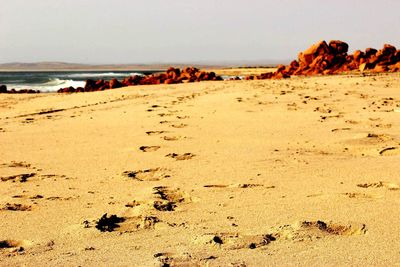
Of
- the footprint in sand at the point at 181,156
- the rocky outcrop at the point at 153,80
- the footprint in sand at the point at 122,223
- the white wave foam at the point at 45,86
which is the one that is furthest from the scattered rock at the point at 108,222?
the white wave foam at the point at 45,86

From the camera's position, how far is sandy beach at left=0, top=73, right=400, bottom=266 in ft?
7.33

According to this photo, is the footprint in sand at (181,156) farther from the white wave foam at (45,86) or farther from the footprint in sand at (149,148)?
the white wave foam at (45,86)

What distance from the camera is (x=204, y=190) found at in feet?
10.8

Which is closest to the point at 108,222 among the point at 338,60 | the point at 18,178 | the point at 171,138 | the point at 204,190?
the point at 204,190

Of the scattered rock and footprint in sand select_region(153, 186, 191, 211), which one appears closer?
the scattered rock

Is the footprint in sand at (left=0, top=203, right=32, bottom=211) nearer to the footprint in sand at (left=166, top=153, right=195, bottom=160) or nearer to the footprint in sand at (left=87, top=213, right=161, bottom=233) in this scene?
the footprint in sand at (left=87, top=213, right=161, bottom=233)

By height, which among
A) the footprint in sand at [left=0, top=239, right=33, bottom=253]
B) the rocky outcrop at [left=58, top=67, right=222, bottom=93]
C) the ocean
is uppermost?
the rocky outcrop at [left=58, top=67, right=222, bottom=93]

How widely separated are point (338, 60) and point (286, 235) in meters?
19.3

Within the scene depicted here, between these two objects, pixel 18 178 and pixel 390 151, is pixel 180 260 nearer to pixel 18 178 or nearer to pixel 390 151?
pixel 18 178

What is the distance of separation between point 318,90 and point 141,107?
3939 mm

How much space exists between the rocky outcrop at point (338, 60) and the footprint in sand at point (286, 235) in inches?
612

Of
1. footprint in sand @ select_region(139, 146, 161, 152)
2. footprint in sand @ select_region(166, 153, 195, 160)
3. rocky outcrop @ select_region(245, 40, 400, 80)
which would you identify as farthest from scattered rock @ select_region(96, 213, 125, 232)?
rocky outcrop @ select_region(245, 40, 400, 80)

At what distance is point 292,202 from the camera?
2947 millimetres

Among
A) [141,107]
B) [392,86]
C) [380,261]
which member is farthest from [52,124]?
[392,86]
